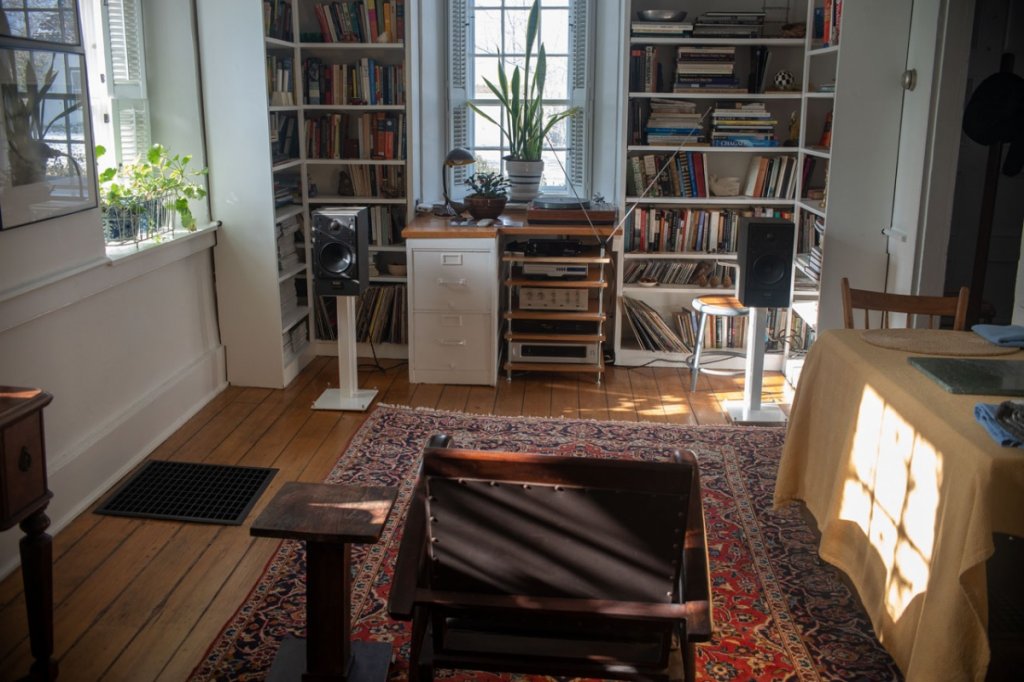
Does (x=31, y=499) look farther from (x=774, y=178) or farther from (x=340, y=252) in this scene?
(x=774, y=178)

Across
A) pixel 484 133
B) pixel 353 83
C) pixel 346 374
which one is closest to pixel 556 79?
pixel 484 133

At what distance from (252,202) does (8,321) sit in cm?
178

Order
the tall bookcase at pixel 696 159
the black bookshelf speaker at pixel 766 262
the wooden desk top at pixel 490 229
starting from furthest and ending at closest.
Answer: the tall bookcase at pixel 696 159, the wooden desk top at pixel 490 229, the black bookshelf speaker at pixel 766 262

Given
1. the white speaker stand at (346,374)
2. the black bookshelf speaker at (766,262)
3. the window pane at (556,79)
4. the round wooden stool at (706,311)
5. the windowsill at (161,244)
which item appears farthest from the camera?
the window pane at (556,79)

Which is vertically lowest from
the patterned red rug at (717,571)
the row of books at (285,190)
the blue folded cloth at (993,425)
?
the patterned red rug at (717,571)

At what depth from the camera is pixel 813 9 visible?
4836mm

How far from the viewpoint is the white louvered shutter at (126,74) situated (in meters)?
4.07

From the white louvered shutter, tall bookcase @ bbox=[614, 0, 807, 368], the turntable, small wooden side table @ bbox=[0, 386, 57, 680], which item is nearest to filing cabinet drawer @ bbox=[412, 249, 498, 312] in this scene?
the turntable

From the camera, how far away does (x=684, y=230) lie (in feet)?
17.3

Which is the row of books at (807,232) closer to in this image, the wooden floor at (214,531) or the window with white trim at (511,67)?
the wooden floor at (214,531)

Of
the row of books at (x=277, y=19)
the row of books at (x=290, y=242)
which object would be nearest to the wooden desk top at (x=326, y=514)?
the row of books at (x=290, y=242)

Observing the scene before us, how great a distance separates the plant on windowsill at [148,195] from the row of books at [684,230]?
2318mm

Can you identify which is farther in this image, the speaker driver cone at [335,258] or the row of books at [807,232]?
the row of books at [807,232]

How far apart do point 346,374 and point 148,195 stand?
1.25 metres
